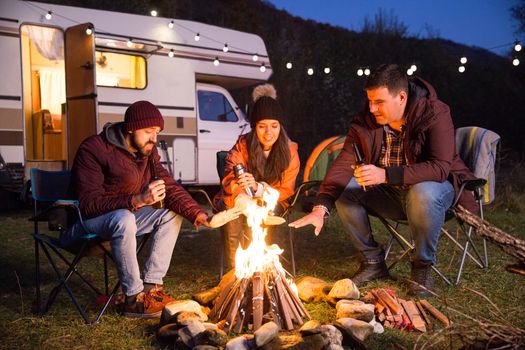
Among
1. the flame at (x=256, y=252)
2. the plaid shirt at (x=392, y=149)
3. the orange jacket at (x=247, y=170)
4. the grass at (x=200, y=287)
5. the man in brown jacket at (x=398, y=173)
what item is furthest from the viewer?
the orange jacket at (x=247, y=170)

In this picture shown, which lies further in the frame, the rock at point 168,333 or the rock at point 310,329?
the rock at point 168,333

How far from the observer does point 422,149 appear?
3.30 m

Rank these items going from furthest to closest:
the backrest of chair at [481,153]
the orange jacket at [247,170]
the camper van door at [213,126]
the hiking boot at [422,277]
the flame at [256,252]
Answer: the camper van door at [213,126] < the backrest of chair at [481,153] < the orange jacket at [247,170] < the hiking boot at [422,277] < the flame at [256,252]

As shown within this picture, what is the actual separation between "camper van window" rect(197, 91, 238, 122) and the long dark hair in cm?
458

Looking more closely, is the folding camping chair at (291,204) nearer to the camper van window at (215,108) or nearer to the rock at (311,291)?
the rock at (311,291)

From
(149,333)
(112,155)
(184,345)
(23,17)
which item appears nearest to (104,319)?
(149,333)

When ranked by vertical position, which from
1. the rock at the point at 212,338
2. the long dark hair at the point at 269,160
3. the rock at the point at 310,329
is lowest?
the rock at the point at 212,338

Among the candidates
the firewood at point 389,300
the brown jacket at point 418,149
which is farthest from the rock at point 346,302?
the brown jacket at point 418,149

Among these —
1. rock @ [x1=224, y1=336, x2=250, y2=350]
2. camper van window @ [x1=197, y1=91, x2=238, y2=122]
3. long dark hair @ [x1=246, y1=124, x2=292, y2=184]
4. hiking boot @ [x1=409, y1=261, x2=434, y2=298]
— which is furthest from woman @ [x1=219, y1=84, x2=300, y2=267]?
camper van window @ [x1=197, y1=91, x2=238, y2=122]

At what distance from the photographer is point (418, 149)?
3305 mm

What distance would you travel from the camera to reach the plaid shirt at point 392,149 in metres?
3.46

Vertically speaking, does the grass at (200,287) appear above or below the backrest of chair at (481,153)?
below

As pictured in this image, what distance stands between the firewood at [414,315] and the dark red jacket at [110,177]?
127 cm

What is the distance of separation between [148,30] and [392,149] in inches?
201
